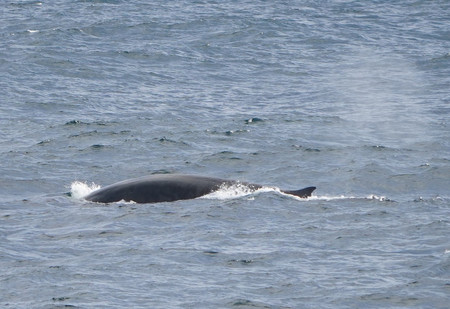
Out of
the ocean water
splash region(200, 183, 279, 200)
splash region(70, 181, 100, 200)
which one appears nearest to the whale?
splash region(200, 183, 279, 200)

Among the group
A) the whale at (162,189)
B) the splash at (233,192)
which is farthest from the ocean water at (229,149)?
the whale at (162,189)

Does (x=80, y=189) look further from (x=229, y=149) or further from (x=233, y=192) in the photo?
(x=229, y=149)

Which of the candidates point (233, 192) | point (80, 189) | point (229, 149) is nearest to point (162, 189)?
point (233, 192)

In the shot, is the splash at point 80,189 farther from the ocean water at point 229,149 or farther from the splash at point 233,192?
the splash at point 233,192

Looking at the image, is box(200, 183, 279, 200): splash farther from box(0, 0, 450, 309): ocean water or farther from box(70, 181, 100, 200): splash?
box(70, 181, 100, 200): splash

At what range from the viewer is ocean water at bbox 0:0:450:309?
1594 cm

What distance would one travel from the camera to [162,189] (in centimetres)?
2052

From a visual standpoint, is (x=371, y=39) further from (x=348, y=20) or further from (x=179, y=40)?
(x=179, y=40)

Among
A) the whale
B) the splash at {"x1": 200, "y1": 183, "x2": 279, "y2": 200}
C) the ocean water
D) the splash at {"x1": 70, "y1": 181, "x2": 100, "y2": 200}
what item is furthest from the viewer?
the splash at {"x1": 70, "y1": 181, "x2": 100, "y2": 200}

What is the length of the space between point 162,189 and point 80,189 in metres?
2.25

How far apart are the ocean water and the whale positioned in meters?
0.26

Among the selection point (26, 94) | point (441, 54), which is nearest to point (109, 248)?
point (26, 94)

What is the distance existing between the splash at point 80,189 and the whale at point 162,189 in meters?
0.48

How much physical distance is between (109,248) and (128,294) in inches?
90.9
